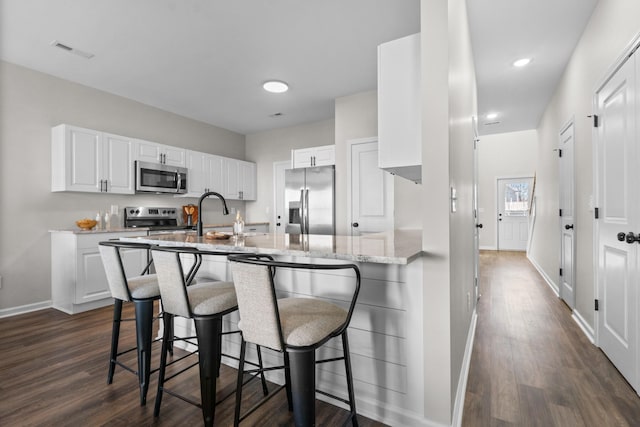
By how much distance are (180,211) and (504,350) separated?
4.71 meters

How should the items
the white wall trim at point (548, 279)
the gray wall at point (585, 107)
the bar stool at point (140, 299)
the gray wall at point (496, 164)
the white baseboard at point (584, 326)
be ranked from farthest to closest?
the gray wall at point (496, 164)
the white wall trim at point (548, 279)
the white baseboard at point (584, 326)
the gray wall at point (585, 107)
the bar stool at point (140, 299)

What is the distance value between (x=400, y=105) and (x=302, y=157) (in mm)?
3285

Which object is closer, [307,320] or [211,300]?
[307,320]

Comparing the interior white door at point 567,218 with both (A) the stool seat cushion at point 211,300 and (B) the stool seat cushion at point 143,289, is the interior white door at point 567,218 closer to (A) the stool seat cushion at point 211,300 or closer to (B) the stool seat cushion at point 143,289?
(A) the stool seat cushion at point 211,300

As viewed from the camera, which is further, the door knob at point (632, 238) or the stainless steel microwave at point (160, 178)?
the stainless steel microwave at point (160, 178)

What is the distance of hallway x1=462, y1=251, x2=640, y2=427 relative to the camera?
1.63 m

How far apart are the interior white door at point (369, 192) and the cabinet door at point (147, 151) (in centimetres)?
280

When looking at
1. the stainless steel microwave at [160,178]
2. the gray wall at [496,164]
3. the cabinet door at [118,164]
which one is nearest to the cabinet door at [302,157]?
the stainless steel microwave at [160,178]

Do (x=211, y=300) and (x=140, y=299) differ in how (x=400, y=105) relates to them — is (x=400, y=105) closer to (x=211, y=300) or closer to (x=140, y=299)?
(x=211, y=300)

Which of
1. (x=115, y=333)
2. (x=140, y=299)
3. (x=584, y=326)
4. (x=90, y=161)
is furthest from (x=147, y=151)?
(x=584, y=326)

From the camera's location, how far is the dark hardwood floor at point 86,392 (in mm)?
1604

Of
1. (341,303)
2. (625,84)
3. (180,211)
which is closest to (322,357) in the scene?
(341,303)

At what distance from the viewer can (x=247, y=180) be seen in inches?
237

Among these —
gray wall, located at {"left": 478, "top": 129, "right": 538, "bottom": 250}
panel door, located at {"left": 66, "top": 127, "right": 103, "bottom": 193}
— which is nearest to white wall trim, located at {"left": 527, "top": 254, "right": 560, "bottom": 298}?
gray wall, located at {"left": 478, "top": 129, "right": 538, "bottom": 250}
